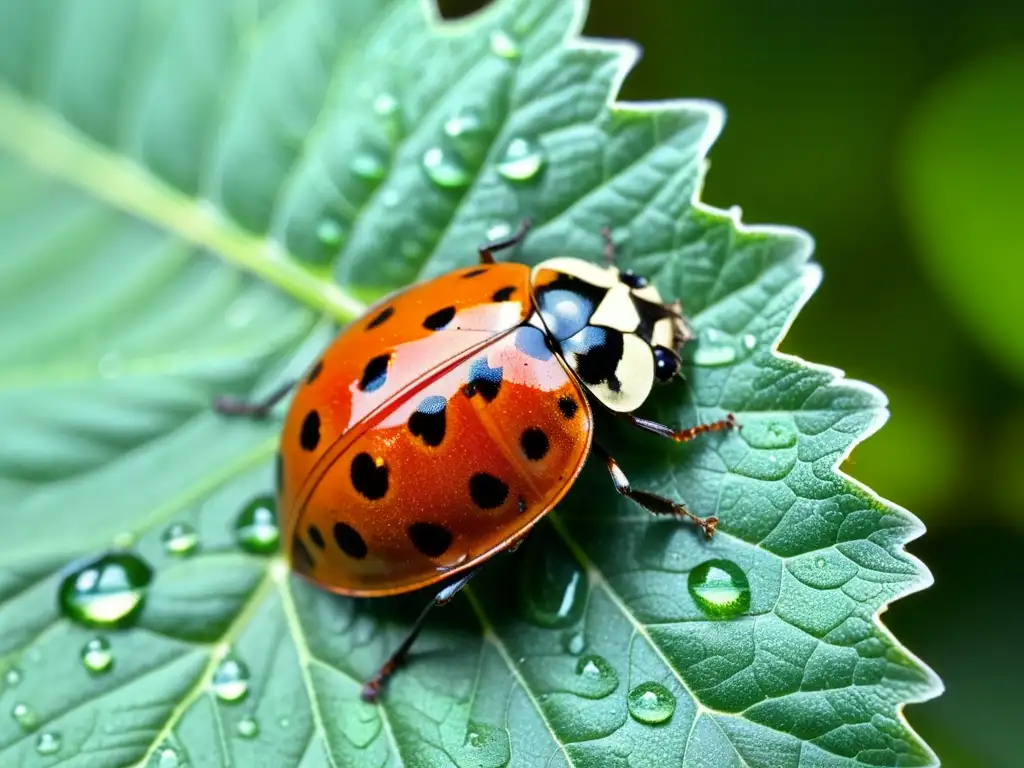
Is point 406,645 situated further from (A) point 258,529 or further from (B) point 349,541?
(A) point 258,529

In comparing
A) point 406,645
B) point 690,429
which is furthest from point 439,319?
point 406,645

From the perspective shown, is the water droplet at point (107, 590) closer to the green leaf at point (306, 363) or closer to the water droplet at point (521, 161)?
the green leaf at point (306, 363)

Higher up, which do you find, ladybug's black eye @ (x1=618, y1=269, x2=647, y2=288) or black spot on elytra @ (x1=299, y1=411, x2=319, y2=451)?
ladybug's black eye @ (x1=618, y1=269, x2=647, y2=288)

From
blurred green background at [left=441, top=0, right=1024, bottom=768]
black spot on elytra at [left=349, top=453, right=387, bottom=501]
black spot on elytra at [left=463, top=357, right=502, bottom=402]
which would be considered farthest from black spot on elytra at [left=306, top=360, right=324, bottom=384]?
blurred green background at [left=441, top=0, right=1024, bottom=768]

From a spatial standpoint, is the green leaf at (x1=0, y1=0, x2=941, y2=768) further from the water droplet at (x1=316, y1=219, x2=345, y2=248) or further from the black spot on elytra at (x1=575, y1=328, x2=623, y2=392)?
the black spot on elytra at (x1=575, y1=328, x2=623, y2=392)

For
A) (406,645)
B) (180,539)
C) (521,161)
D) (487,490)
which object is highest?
(521,161)

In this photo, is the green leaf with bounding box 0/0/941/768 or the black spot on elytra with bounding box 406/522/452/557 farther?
the black spot on elytra with bounding box 406/522/452/557

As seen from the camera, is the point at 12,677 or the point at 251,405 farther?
the point at 251,405

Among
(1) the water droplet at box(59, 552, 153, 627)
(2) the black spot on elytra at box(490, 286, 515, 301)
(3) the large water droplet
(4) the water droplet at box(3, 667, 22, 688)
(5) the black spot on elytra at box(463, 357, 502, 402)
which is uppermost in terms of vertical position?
(2) the black spot on elytra at box(490, 286, 515, 301)
